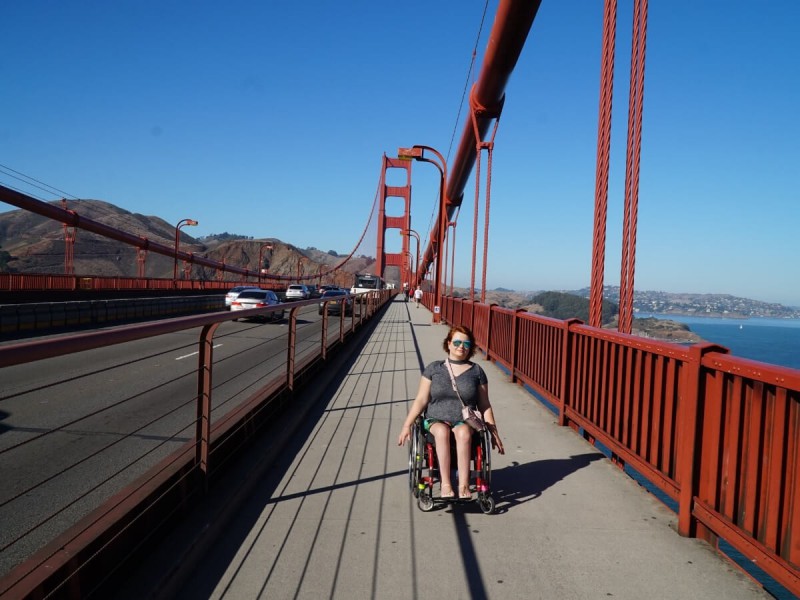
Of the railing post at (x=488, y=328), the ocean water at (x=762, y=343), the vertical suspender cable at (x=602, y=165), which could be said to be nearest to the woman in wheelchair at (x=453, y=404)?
the ocean water at (x=762, y=343)

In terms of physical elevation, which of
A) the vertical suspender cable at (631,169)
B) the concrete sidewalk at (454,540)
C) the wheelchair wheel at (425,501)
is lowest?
the concrete sidewalk at (454,540)

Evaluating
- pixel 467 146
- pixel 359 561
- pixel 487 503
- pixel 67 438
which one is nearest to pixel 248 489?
pixel 359 561

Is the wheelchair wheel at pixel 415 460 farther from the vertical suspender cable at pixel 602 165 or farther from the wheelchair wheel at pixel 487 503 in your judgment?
the vertical suspender cable at pixel 602 165

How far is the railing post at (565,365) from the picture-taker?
667cm

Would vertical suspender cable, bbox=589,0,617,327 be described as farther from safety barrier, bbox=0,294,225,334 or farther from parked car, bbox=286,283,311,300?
parked car, bbox=286,283,311,300

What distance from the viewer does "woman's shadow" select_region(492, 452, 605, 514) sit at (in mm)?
4430

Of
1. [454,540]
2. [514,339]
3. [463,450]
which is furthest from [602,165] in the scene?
[454,540]

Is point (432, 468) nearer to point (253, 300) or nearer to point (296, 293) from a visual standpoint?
point (253, 300)

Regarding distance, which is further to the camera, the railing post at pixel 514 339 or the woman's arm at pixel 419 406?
the railing post at pixel 514 339

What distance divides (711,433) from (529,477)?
1.78 m

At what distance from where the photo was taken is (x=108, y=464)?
521cm

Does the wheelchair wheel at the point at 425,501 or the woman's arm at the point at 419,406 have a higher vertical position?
the woman's arm at the point at 419,406

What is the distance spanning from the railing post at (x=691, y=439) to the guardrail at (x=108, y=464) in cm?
290

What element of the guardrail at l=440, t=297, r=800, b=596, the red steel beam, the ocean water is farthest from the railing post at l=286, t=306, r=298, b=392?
the red steel beam
